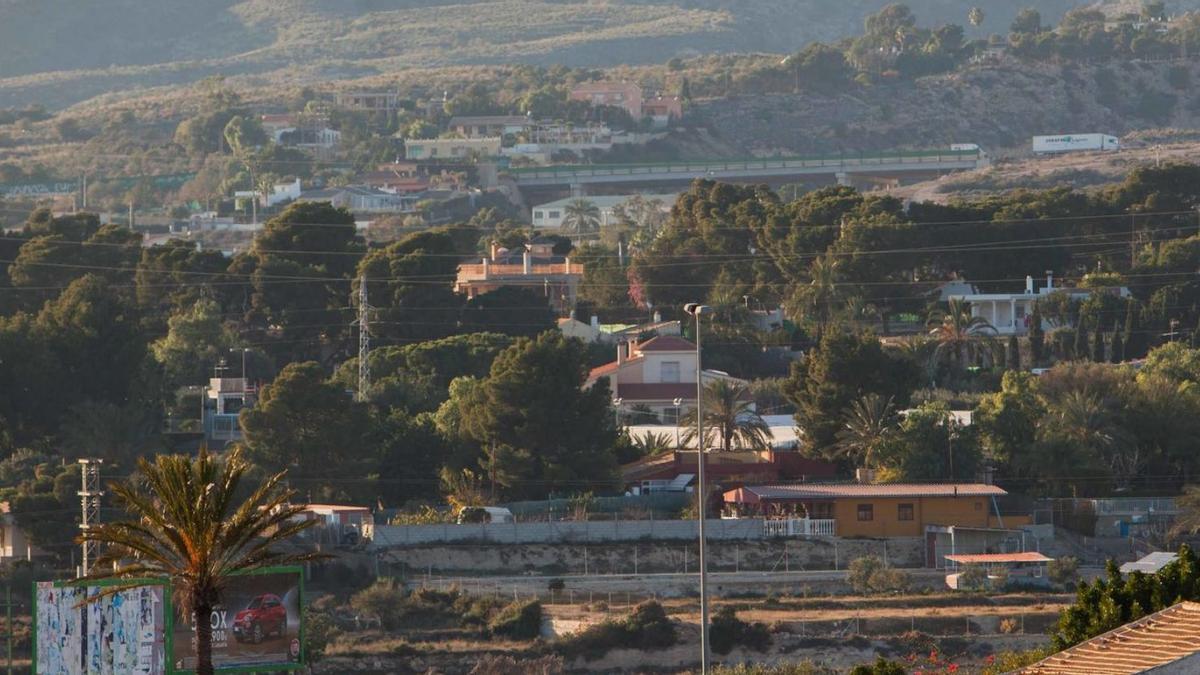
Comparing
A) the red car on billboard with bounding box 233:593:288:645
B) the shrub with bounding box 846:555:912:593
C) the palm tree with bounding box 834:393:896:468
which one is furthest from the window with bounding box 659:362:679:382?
the red car on billboard with bounding box 233:593:288:645

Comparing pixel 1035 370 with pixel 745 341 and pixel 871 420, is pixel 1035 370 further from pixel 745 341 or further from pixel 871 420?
pixel 871 420

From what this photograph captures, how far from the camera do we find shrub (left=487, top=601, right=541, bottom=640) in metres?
67.4

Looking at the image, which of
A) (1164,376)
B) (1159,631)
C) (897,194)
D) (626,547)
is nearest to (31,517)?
(626,547)

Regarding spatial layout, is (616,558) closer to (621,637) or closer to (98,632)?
(621,637)

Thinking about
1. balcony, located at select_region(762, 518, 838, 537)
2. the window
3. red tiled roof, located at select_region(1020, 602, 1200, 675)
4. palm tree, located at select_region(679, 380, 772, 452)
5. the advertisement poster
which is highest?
the window

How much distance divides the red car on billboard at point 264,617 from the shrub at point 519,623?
1549 cm

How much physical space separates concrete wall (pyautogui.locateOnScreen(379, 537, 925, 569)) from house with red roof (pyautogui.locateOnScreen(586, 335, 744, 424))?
22984 mm

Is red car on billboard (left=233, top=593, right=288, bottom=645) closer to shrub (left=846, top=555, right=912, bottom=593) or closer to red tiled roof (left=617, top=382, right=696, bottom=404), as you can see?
shrub (left=846, top=555, right=912, bottom=593)

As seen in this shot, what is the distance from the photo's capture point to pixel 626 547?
7681 centimetres

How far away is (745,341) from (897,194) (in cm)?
8849

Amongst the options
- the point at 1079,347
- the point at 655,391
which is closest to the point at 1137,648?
the point at 655,391

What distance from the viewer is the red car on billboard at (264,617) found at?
171 ft

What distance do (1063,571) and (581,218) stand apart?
10806 centimetres

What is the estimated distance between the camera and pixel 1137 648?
1399 inches
